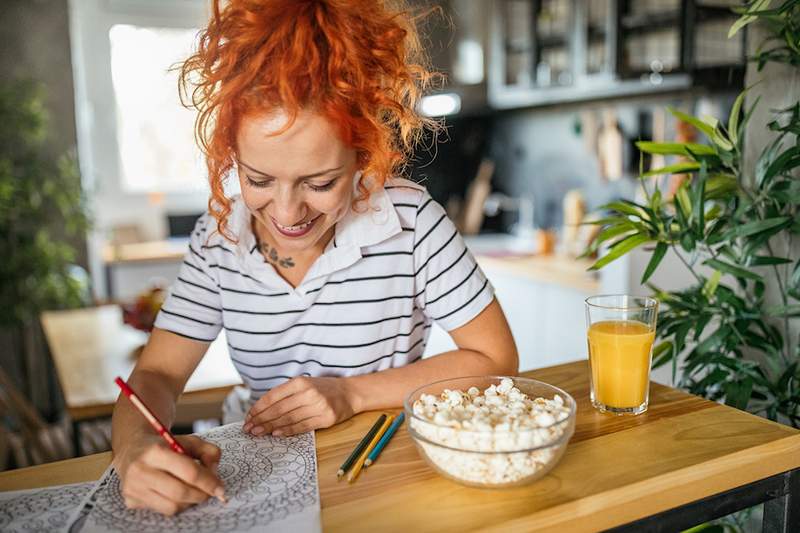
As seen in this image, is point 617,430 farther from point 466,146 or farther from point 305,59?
point 466,146

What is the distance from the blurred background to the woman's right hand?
1071 mm

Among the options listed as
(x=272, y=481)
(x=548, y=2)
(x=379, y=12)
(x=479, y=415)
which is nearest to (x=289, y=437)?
(x=272, y=481)

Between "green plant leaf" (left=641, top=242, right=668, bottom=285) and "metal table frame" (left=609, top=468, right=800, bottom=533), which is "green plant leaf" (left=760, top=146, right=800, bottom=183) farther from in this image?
"metal table frame" (left=609, top=468, right=800, bottom=533)

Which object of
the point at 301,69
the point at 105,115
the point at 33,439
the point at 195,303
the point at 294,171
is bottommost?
the point at 33,439

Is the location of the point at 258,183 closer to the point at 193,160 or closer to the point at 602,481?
the point at 602,481

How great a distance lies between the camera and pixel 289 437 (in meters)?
0.93

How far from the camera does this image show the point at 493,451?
73 cm

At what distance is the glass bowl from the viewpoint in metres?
0.73

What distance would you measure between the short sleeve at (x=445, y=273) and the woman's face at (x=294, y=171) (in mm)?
196

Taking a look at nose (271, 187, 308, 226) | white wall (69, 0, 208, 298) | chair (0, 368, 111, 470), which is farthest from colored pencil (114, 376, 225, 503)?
white wall (69, 0, 208, 298)

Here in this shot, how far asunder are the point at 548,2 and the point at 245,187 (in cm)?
286

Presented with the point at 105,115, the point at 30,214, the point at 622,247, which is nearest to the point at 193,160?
Result: the point at 622,247

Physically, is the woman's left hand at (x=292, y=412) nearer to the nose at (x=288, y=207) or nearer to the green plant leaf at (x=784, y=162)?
the nose at (x=288, y=207)

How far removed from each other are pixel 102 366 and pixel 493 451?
5.38ft
